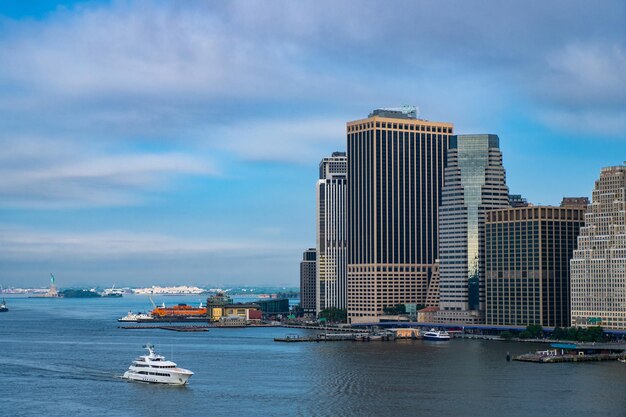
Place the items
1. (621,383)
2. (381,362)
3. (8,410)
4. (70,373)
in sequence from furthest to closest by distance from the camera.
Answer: (381,362) → (70,373) → (621,383) → (8,410)

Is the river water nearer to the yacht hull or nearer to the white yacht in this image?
the yacht hull

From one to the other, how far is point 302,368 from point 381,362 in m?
18.4

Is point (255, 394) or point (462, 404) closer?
point (462, 404)

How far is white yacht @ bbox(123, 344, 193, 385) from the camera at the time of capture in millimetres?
151375

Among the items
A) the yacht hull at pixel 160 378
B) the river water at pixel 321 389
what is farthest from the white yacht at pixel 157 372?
the river water at pixel 321 389

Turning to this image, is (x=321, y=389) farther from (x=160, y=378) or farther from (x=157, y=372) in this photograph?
(x=157, y=372)

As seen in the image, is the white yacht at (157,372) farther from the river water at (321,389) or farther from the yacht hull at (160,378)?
the river water at (321,389)

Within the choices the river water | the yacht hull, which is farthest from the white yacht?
the river water

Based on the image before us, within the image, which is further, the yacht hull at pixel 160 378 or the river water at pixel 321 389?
the yacht hull at pixel 160 378

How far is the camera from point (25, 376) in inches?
6457

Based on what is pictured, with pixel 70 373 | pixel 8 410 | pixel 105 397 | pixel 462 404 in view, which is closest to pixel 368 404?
pixel 462 404

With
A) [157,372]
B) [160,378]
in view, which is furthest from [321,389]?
[157,372]

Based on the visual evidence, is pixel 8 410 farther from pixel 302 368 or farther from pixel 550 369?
pixel 550 369

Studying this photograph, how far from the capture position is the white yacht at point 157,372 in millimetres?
151375
